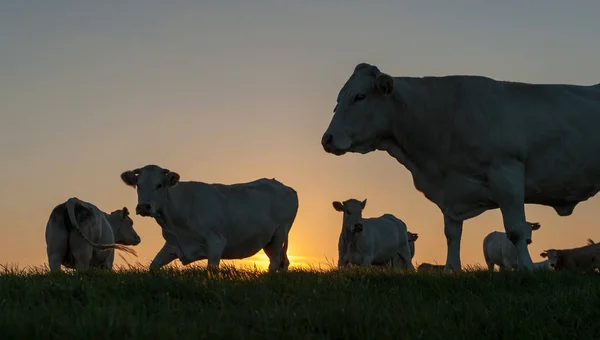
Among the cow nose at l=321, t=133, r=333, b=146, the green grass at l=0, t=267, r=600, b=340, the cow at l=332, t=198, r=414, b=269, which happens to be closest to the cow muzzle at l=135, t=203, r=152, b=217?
the cow nose at l=321, t=133, r=333, b=146

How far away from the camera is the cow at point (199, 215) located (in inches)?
636

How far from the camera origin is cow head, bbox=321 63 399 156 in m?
11.6

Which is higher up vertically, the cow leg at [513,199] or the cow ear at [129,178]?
the cow ear at [129,178]

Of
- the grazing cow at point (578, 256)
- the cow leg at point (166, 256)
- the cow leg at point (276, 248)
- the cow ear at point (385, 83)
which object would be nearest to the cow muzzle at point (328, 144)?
the cow ear at point (385, 83)

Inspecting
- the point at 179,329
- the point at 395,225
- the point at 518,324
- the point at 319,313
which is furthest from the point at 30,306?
the point at 395,225

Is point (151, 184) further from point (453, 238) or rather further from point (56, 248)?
point (453, 238)

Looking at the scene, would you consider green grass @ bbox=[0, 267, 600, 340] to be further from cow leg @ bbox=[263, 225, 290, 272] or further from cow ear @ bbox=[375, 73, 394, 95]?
cow leg @ bbox=[263, 225, 290, 272]

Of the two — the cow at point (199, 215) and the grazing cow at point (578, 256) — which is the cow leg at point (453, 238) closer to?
the cow at point (199, 215)

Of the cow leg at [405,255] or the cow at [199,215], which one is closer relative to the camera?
the cow at [199,215]

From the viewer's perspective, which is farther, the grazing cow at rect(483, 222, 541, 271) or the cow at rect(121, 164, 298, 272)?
the grazing cow at rect(483, 222, 541, 271)

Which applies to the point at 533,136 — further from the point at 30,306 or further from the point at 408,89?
the point at 30,306

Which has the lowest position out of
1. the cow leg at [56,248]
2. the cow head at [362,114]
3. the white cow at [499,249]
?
the cow leg at [56,248]

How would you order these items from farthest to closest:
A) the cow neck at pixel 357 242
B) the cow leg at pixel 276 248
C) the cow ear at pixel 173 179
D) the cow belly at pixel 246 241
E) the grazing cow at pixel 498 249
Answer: the grazing cow at pixel 498 249
the cow neck at pixel 357 242
the cow leg at pixel 276 248
the cow belly at pixel 246 241
the cow ear at pixel 173 179

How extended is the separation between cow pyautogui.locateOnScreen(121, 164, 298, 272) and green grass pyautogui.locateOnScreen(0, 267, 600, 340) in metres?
6.48
